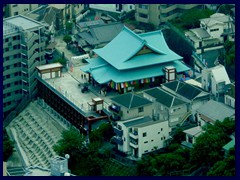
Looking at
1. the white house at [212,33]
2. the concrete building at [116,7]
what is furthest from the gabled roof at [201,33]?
the concrete building at [116,7]

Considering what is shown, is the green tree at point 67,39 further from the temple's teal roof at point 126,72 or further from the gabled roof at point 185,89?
the gabled roof at point 185,89

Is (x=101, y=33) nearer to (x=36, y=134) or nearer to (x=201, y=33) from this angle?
(x=201, y=33)

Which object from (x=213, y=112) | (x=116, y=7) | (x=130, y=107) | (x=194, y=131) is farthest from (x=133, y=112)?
(x=116, y=7)

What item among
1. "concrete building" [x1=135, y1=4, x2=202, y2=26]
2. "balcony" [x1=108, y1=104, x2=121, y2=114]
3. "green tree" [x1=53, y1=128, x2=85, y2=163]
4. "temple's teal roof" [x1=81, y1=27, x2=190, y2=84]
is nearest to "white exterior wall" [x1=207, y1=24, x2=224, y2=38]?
"concrete building" [x1=135, y1=4, x2=202, y2=26]

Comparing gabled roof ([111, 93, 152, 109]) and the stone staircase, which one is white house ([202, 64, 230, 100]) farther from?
the stone staircase

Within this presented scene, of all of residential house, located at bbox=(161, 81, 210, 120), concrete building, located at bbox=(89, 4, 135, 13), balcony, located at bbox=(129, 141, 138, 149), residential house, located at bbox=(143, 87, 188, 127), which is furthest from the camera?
concrete building, located at bbox=(89, 4, 135, 13)

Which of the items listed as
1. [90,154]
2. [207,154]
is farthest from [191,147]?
[90,154]
